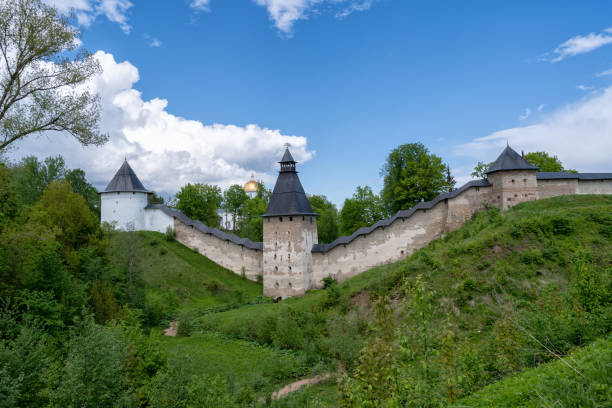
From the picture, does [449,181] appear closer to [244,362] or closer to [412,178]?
[412,178]

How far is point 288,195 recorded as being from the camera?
85.3 ft

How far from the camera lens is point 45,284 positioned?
42.0 ft

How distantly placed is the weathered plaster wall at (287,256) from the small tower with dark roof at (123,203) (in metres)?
14.0

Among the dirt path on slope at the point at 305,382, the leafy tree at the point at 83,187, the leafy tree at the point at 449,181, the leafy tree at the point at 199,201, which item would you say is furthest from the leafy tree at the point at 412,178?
the leafy tree at the point at 83,187

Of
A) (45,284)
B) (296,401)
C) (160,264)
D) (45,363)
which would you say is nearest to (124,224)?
(160,264)

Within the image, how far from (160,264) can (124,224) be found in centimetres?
688

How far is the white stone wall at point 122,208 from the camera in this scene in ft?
106

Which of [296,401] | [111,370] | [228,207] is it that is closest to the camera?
[111,370]

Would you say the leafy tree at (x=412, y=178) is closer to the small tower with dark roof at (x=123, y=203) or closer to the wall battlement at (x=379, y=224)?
the wall battlement at (x=379, y=224)

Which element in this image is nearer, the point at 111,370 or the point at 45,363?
the point at 111,370

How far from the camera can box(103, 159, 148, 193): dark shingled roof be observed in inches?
1277

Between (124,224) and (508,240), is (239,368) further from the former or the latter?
(124,224)

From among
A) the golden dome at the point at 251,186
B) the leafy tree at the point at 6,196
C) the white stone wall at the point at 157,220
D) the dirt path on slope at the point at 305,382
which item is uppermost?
the golden dome at the point at 251,186

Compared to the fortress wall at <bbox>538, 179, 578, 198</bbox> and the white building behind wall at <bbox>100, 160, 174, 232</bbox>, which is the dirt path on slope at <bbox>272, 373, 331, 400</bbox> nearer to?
the fortress wall at <bbox>538, 179, 578, 198</bbox>
